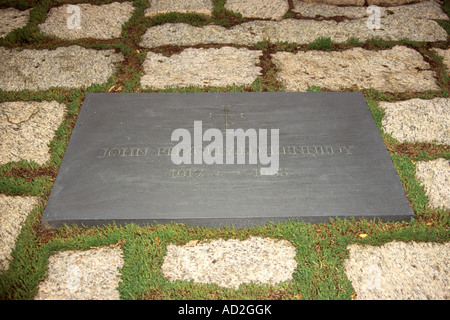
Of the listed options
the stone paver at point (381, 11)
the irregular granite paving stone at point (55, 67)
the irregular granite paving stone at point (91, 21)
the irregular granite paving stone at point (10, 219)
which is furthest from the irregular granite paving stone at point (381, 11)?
the irregular granite paving stone at point (10, 219)

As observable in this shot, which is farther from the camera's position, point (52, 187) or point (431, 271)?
point (52, 187)

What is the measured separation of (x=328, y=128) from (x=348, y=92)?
0.41 meters

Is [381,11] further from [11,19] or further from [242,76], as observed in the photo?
[11,19]

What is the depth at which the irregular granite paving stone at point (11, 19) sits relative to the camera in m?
3.09

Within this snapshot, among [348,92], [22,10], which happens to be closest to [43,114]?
[22,10]

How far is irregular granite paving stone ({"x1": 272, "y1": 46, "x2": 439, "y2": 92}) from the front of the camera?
2576mm

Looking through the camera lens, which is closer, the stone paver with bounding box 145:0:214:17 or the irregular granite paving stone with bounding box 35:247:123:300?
the irregular granite paving stone with bounding box 35:247:123:300

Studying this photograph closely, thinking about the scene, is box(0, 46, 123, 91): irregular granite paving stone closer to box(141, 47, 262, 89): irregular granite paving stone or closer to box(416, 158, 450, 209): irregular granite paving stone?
box(141, 47, 262, 89): irregular granite paving stone

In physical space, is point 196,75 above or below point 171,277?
above

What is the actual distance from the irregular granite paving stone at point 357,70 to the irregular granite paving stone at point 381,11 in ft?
1.90

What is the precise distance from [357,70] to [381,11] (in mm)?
1049

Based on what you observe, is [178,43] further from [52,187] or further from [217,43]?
[52,187]

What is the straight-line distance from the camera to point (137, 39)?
2998mm

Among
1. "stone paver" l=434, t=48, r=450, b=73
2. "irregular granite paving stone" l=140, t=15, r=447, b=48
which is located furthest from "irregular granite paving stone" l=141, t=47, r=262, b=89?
"stone paver" l=434, t=48, r=450, b=73
